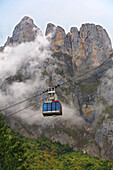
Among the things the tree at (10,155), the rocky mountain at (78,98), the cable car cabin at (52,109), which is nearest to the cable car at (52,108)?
the cable car cabin at (52,109)

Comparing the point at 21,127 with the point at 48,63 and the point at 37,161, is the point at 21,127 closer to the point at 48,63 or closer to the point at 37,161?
the point at 37,161

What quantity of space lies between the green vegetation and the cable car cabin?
2749 cm

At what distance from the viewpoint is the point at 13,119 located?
160 m

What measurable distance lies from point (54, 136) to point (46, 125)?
11.2 metres

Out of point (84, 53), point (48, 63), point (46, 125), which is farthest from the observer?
point (84, 53)

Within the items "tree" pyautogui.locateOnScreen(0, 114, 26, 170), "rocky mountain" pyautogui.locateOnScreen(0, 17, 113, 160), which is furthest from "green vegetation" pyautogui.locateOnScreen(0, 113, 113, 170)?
"rocky mountain" pyautogui.locateOnScreen(0, 17, 113, 160)

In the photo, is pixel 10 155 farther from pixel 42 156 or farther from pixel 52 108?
pixel 42 156

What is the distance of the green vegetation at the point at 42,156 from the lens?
196 feet

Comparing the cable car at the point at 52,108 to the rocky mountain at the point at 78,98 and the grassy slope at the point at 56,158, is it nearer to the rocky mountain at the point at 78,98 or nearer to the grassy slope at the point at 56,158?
the grassy slope at the point at 56,158

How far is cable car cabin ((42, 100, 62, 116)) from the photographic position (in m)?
37.8

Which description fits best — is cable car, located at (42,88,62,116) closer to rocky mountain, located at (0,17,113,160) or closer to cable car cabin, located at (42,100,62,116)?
cable car cabin, located at (42,100,62,116)

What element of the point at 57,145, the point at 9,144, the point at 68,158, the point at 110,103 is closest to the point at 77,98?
the point at 110,103

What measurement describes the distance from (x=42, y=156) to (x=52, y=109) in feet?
317

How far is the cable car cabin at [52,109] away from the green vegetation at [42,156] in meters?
27.5
